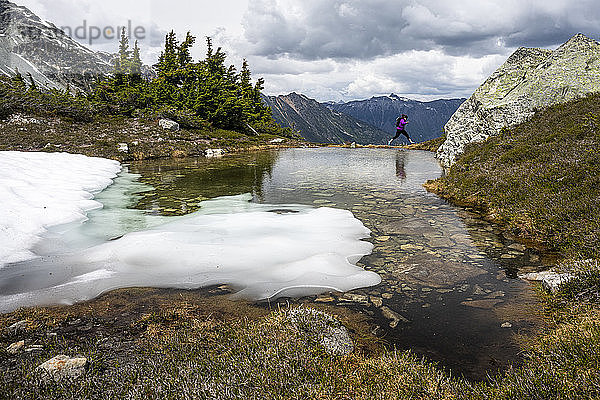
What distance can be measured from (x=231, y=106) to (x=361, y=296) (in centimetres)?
4913

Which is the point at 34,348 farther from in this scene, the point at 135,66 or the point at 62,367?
the point at 135,66

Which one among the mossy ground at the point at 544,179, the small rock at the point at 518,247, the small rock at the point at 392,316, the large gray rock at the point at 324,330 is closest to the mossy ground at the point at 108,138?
the mossy ground at the point at 544,179

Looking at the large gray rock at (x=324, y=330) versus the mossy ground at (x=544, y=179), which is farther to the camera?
the mossy ground at (x=544, y=179)

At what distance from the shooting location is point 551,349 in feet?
12.6

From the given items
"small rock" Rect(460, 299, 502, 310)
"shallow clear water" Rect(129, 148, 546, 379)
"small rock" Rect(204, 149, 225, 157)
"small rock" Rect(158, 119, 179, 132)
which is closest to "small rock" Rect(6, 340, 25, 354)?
"shallow clear water" Rect(129, 148, 546, 379)

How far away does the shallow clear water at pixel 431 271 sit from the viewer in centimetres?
460

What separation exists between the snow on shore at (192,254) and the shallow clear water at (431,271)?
2.32 feet

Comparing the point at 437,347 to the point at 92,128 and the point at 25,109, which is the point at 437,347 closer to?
the point at 92,128

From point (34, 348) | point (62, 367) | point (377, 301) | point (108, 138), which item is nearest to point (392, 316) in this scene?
point (377, 301)

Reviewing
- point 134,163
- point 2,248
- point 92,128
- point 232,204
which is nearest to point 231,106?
point 92,128

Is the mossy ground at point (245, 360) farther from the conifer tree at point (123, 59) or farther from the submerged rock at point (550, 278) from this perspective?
the conifer tree at point (123, 59)

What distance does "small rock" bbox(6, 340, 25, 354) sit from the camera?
405cm

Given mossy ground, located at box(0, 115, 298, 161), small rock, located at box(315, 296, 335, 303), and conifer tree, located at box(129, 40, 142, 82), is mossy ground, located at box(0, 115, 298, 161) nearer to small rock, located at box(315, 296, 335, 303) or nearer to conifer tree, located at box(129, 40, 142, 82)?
conifer tree, located at box(129, 40, 142, 82)

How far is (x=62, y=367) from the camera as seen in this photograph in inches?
143
